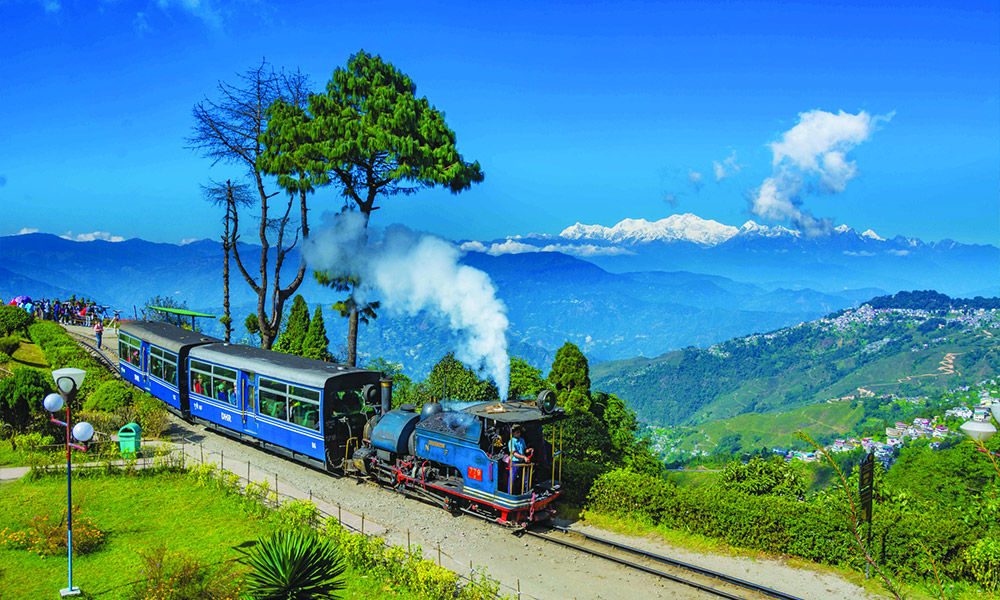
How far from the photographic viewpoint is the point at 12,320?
110 ft

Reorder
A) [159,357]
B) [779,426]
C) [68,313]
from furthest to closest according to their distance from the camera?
[779,426] → [68,313] → [159,357]

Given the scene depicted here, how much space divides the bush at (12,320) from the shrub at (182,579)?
28876mm

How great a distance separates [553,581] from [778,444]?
126513mm

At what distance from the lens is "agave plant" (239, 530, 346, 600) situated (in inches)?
369

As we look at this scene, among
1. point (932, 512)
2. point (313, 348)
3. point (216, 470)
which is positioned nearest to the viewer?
point (932, 512)

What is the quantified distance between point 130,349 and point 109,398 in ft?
19.1

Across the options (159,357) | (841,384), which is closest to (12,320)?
(159,357)

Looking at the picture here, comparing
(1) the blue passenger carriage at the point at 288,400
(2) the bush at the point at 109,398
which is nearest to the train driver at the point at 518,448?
(1) the blue passenger carriage at the point at 288,400

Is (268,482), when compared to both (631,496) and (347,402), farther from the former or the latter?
(631,496)

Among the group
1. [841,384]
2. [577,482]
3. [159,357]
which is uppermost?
[159,357]

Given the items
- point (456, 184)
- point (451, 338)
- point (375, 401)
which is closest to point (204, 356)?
point (375, 401)

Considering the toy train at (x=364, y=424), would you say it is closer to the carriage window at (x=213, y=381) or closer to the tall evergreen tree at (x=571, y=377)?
the carriage window at (x=213, y=381)

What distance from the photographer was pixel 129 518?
589 inches

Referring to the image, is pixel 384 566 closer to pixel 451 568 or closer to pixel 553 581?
pixel 451 568
